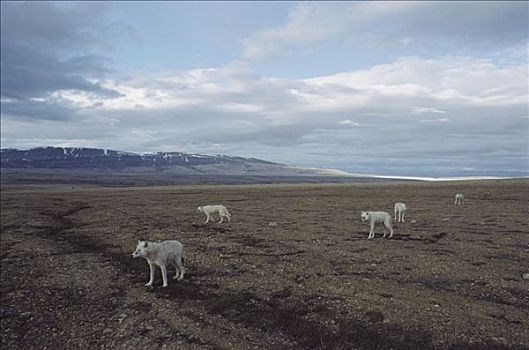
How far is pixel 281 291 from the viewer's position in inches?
569

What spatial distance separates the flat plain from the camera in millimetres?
11211

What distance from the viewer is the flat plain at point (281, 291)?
11.2 m

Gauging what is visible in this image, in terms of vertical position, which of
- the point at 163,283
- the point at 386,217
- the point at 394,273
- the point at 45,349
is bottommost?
the point at 45,349

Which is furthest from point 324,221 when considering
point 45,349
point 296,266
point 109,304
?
point 45,349

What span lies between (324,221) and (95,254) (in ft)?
55.0

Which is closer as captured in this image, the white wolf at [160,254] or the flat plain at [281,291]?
the flat plain at [281,291]

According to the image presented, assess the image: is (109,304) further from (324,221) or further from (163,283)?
(324,221)

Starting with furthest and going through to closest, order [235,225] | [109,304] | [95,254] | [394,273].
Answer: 1. [235,225]
2. [95,254]
3. [394,273]
4. [109,304]

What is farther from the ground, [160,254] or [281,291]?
[160,254]

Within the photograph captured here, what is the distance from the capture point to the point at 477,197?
152 ft

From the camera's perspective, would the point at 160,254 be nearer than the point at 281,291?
No

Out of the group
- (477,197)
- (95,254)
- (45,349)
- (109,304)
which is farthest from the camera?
(477,197)

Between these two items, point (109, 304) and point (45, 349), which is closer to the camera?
point (45, 349)

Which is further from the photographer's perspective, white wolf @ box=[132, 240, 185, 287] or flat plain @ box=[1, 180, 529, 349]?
white wolf @ box=[132, 240, 185, 287]
